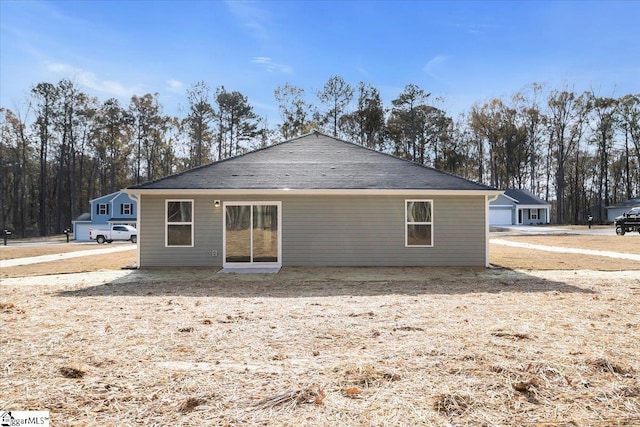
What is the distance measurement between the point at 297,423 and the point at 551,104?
Answer: 158 feet

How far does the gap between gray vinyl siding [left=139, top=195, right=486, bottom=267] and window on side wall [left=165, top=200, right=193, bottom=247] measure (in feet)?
0.56

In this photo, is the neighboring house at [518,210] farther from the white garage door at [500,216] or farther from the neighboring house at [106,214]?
the neighboring house at [106,214]

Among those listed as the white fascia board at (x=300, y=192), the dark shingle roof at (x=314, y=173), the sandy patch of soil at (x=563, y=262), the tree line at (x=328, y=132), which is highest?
the tree line at (x=328, y=132)

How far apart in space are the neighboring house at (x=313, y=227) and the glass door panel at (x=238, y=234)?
0.09ft

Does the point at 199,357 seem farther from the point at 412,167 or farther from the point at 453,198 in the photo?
the point at 412,167

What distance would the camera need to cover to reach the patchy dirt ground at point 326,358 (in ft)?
8.50

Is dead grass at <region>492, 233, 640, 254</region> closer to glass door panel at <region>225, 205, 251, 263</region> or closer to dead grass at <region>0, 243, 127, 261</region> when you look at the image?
glass door panel at <region>225, 205, 251, 263</region>

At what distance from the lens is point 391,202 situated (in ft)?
35.9

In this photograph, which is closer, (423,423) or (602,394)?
(423,423)

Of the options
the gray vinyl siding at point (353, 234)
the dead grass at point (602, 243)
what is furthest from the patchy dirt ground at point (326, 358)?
the dead grass at point (602, 243)

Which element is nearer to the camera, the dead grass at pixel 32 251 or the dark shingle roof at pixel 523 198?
the dead grass at pixel 32 251

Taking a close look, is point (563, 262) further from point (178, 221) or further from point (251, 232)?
point (178, 221)

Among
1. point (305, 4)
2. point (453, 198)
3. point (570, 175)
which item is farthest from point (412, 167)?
point (570, 175)

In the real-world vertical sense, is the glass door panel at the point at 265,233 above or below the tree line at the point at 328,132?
below
